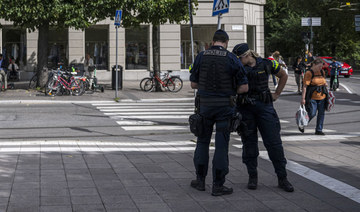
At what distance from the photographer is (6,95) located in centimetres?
2147

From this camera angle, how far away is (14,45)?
108 feet

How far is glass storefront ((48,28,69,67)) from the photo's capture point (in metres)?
32.8

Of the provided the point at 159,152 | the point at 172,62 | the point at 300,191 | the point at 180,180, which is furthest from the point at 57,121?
the point at 172,62

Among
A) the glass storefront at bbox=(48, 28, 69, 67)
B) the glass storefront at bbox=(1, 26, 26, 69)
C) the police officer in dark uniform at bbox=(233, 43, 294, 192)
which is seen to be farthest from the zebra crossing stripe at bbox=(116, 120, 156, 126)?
the glass storefront at bbox=(1, 26, 26, 69)

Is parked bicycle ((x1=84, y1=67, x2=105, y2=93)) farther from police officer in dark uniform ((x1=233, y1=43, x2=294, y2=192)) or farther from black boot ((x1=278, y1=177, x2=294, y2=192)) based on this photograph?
black boot ((x1=278, y1=177, x2=294, y2=192))

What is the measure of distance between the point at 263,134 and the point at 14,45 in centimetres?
2832

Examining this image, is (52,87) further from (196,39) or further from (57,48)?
(196,39)

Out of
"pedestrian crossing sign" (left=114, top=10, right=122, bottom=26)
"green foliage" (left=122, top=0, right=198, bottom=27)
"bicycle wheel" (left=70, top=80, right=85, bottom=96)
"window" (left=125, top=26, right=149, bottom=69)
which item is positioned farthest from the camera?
"window" (left=125, top=26, right=149, bottom=69)

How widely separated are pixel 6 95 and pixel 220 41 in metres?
16.5

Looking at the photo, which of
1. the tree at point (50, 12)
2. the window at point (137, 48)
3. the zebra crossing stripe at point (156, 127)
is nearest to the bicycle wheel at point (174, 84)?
the tree at point (50, 12)

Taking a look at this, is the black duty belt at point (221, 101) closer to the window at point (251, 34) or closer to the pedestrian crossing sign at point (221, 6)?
the pedestrian crossing sign at point (221, 6)

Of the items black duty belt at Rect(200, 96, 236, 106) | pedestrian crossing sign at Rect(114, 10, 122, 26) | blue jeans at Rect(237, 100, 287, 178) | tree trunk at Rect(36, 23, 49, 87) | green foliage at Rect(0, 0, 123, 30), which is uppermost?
green foliage at Rect(0, 0, 123, 30)

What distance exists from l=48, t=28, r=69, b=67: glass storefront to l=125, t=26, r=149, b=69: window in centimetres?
337

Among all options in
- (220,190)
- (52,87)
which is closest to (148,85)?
(52,87)
